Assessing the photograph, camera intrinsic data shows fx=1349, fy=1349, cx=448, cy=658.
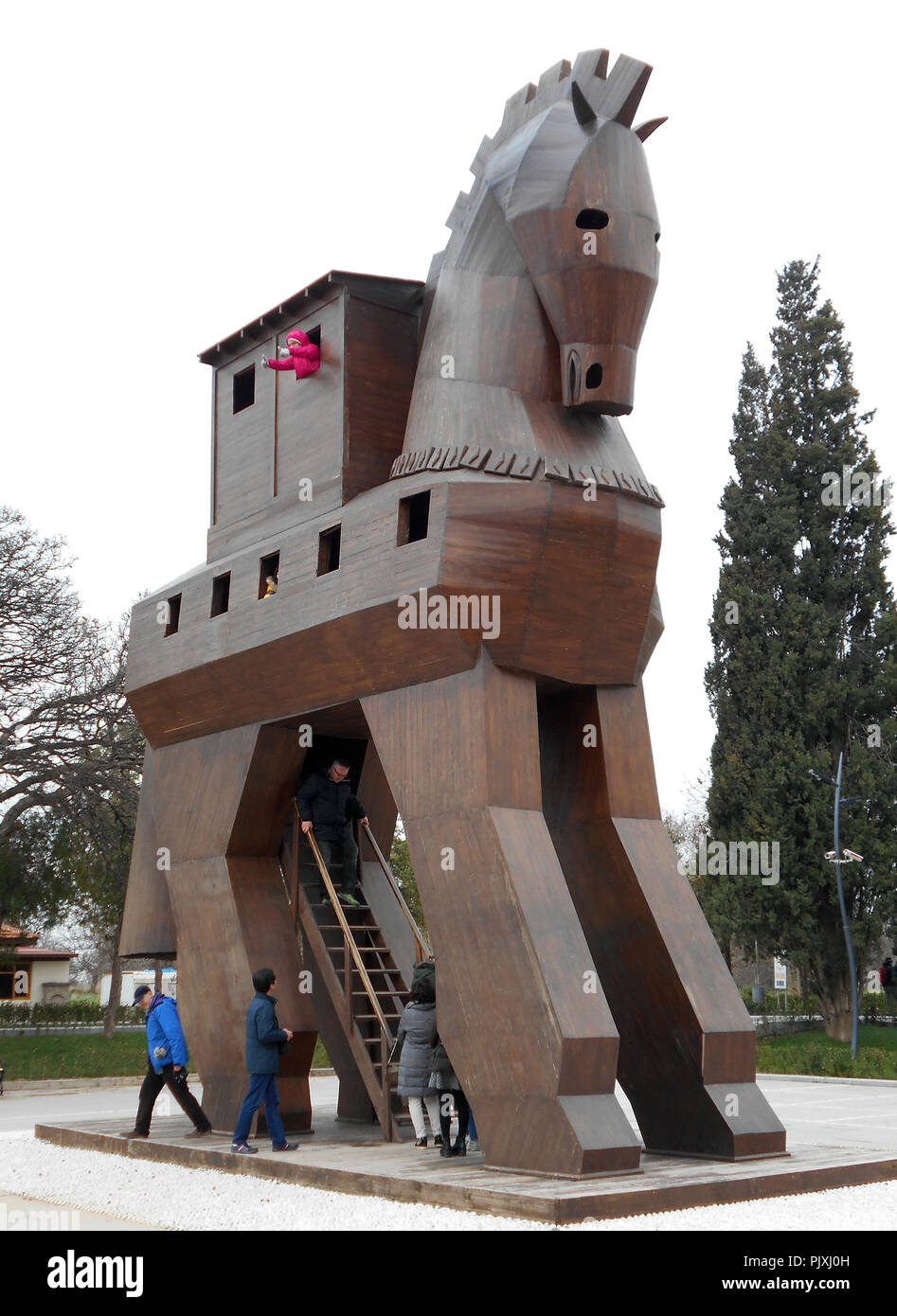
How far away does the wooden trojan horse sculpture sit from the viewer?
367 inches

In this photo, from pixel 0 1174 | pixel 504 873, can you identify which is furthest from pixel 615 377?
pixel 0 1174

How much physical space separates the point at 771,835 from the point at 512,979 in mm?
19969

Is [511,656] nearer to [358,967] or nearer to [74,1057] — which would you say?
[358,967]

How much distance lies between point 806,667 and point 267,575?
759 inches

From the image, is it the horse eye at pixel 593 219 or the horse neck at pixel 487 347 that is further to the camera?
the horse neck at pixel 487 347

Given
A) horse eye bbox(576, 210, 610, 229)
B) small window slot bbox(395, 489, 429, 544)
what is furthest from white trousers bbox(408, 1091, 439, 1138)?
horse eye bbox(576, 210, 610, 229)

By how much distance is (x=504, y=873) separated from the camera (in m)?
9.25

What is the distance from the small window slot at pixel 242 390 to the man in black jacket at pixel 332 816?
3.69 metres

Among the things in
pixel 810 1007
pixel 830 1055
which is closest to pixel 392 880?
pixel 830 1055

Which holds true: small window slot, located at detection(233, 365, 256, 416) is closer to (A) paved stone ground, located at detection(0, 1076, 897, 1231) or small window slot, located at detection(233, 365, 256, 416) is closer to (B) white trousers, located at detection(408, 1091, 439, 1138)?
(B) white trousers, located at detection(408, 1091, 439, 1138)

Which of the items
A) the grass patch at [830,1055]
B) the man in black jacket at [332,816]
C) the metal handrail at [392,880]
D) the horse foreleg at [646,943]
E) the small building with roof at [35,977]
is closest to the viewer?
the horse foreleg at [646,943]

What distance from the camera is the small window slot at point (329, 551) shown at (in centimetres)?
1121

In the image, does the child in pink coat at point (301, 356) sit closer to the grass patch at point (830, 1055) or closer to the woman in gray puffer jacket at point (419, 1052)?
the woman in gray puffer jacket at point (419, 1052)

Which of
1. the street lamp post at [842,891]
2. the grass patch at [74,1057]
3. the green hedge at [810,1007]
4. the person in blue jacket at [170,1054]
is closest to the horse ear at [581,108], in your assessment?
the person in blue jacket at [170,1054]
